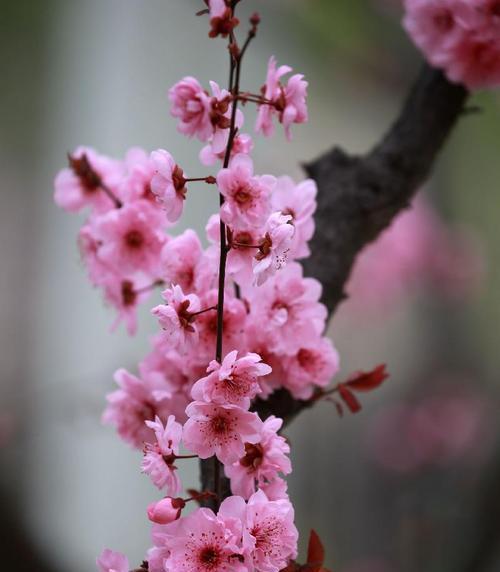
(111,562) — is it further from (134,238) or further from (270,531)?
(134,238)

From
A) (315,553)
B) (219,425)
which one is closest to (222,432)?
(219,425)

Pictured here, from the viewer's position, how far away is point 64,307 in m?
2.36

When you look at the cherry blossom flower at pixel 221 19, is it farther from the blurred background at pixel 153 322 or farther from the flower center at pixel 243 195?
the blurred background at pixel 153 322

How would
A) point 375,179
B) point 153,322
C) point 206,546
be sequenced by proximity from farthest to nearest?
point 153,322 < point 375,179 < point 206,546

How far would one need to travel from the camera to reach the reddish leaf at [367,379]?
0.61m

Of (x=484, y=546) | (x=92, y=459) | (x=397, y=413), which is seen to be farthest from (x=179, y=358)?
(x=397, y=413)

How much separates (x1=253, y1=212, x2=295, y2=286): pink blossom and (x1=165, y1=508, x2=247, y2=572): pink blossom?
0.42 feet

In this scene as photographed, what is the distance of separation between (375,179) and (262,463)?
38cm

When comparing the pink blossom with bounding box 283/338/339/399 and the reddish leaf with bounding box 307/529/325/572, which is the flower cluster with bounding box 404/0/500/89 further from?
the reddish leaf with bounding box 307/529/325/572

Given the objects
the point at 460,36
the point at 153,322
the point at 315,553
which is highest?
the point at 460,36

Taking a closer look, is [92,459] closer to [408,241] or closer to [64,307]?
[64,307]

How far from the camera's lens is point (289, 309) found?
0.55 m

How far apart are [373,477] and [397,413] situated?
0.82 feet

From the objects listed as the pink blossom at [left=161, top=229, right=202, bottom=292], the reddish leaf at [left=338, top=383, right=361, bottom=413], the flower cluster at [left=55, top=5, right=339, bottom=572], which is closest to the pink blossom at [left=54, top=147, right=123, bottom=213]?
the flower cluster at [left=55, top=5, right=339, bottom=572]
